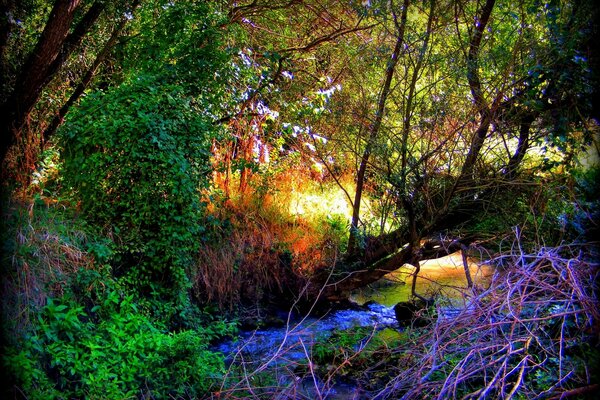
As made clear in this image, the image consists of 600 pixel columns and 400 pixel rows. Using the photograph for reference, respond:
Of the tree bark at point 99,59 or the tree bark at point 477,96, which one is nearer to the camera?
the tree bark at point 477,96

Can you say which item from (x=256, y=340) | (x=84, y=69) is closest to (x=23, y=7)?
(x=84, y=69)

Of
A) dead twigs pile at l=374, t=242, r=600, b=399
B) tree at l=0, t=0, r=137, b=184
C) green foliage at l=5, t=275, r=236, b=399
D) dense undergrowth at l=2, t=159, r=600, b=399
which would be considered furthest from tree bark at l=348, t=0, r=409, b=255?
tree at l=0, t=0, r=137, b=184

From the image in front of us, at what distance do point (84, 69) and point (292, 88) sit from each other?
3.35m

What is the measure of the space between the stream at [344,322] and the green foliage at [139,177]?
4.10 ft

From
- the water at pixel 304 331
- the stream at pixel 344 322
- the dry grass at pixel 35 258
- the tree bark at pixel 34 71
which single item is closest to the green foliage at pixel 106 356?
the dry grass at pixel 35 258

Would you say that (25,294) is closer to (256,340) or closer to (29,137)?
(29,137)

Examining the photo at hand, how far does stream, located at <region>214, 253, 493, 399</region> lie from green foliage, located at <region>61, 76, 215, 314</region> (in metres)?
1.25

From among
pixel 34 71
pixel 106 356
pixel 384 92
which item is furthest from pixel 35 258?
pixel 384 92

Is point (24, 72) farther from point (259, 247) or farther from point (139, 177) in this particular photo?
point (259, 247)

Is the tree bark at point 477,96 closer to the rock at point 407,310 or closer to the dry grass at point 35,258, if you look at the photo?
the rock at point 407,310

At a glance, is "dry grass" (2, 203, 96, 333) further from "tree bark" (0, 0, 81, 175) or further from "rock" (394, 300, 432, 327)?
"rock" (394, 300, 432, 327)

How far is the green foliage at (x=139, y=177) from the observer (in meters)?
5.29

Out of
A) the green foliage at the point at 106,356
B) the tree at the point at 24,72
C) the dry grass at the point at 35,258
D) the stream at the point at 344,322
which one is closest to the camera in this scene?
the green foliage at the point at 106,356

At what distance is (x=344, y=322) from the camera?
23.5ft
